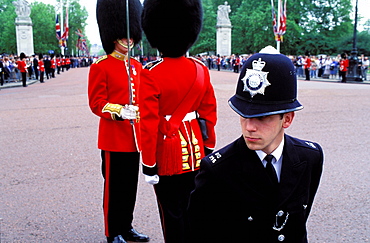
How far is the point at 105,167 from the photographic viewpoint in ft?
11.6

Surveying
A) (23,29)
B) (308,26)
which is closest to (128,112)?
(23,29)

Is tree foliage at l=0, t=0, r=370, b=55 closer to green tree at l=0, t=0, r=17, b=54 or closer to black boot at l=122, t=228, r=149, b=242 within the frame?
green tree at l=0, t=0, r=17, b=54

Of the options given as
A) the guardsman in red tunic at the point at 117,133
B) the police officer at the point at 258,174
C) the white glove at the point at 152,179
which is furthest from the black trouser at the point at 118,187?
the police officer at the point at 258,174

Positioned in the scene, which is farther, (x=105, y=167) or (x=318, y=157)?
(x=105, y=167)

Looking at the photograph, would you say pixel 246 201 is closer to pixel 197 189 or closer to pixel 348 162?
pixel 197 189

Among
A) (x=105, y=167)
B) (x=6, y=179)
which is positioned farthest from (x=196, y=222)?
(x=6, y=179)

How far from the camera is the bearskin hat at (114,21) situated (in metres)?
3.73

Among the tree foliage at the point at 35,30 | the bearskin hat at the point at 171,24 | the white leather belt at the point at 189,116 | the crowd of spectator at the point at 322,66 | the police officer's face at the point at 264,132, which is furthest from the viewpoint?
the tree foliage at the point at 35,30

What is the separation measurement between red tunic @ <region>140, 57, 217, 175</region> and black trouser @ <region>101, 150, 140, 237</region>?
25.0 inches

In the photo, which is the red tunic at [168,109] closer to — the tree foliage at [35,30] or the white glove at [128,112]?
the white glove at [128,112]

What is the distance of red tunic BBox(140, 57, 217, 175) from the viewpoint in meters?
2.84

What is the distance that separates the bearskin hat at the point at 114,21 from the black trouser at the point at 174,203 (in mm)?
1366

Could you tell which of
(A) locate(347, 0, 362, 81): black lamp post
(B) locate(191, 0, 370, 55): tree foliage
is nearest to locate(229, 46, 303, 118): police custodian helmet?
(A) locate(347, 0, 362, 81): black lamp post

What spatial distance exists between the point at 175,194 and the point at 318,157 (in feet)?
4.43
